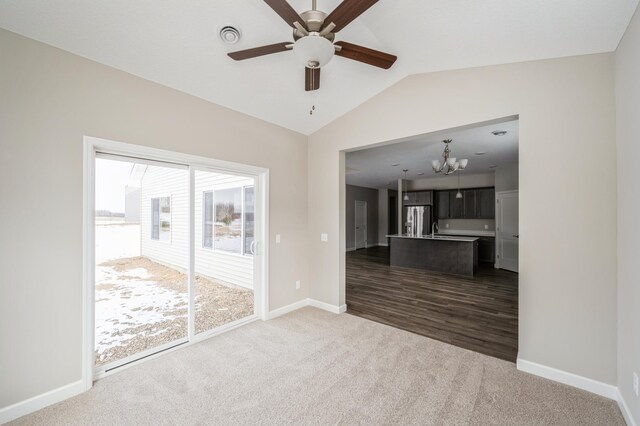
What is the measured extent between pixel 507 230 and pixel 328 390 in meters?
6.54

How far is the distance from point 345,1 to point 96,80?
2.19m

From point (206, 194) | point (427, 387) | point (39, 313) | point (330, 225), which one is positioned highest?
point (206, 194)

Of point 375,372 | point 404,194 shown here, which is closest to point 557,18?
point 375,372

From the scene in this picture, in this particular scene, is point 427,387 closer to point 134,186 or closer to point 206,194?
point 206,194

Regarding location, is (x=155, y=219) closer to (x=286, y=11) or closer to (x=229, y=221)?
(x=229, y=221)

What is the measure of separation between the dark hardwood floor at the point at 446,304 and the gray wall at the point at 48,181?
10.3 ft

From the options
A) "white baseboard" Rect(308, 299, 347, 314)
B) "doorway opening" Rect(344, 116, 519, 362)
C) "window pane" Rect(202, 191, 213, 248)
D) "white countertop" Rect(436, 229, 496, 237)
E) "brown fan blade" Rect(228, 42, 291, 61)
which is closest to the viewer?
"brown fan blade" Rect(228, 42, 291, 61)

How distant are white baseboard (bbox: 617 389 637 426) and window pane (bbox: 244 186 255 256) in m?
3.65

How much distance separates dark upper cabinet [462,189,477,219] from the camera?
832cm

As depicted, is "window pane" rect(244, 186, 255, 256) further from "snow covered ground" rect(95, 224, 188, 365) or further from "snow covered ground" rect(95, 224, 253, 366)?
"snow covered ground" rect(95, 224, 188, 365)

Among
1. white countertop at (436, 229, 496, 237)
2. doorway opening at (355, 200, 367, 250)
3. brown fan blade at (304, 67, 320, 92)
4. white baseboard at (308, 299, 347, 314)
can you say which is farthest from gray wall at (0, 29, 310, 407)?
white countertop at (436, 229, 496, 237)

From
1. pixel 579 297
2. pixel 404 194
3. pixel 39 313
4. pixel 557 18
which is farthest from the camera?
pixel 404 194

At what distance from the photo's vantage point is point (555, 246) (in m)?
2.29

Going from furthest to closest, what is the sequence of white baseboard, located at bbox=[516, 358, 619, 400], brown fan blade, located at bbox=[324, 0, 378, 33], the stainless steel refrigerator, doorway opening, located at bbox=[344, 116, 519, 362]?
the stainless steel refrigerator → doorway opening, located at bbox=[344, 116, 519, 362] → white baseboard, located at bbox=[516, 358, 619, 400] → brown fan blade, located at bbox=[324, 0, 378, 33]
